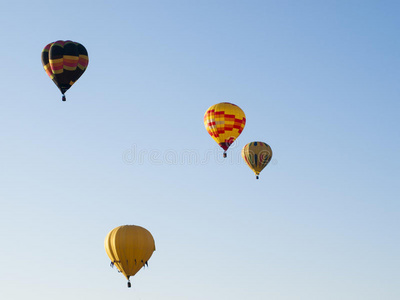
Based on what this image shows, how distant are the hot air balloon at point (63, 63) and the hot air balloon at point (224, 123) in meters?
11.6

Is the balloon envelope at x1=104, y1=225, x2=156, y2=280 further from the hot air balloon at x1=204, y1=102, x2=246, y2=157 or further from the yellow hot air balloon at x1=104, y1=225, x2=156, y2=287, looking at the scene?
the hot air balloon at x1=204, y1=102, x2=246, y2=157

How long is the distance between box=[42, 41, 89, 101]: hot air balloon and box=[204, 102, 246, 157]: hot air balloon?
11.6 metres

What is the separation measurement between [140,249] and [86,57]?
16128 mm

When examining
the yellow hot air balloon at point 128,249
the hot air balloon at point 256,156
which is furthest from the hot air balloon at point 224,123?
the yellow hot air balloon at point 128,249

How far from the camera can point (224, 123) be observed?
2872 inches

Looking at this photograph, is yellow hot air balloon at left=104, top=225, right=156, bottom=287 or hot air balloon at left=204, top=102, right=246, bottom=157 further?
hot air balloon at left=204, top=102, right=246, bottom=157

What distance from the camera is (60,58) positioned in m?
68.3

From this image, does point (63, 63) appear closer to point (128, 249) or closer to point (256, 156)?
point (128, 249)

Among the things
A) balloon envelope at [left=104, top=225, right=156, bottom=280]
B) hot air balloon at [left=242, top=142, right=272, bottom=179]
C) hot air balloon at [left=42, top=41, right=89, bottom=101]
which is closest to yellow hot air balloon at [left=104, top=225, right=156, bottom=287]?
balloon envelope at [left=104, top=225, right=156, bottom=280]

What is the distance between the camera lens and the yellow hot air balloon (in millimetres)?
64750

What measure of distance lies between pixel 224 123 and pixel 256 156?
1071 cm

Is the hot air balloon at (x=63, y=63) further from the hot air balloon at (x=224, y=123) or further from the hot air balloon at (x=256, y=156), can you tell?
the hot air balloon at (x=256, y=156)

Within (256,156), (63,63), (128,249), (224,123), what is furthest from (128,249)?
(256,156)

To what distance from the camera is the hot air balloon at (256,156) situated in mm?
82562
